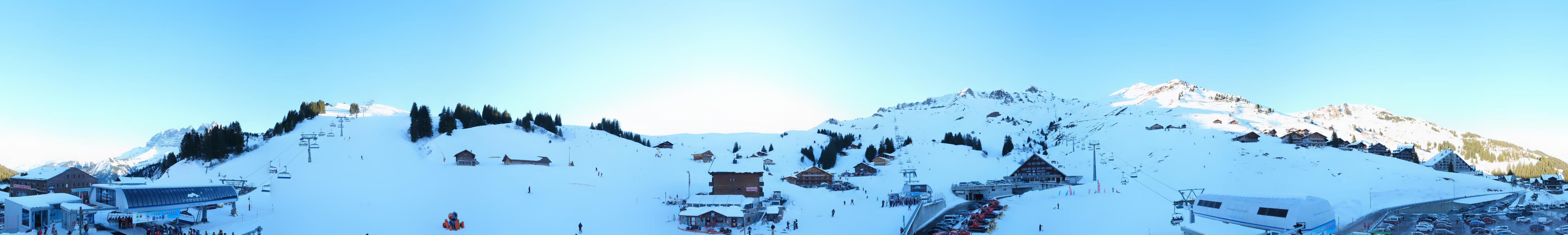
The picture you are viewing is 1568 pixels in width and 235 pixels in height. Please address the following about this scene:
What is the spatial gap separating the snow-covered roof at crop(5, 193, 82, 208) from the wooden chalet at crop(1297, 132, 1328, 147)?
103m

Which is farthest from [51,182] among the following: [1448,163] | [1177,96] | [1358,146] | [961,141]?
[1177,96]

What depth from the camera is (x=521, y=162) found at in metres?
66.4

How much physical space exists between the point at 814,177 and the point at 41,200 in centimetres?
5233

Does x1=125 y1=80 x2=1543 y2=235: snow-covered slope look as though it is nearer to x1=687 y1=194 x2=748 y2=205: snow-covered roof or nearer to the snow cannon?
the snow cannon

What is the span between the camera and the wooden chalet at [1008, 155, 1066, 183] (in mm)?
72688

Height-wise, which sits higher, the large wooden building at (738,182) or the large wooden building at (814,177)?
the large wooden building at (738,182)

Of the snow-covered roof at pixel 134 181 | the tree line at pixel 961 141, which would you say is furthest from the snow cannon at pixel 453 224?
the tree line at pixel 961 141

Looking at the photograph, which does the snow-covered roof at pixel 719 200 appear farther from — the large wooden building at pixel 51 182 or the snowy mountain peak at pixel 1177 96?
the snowy mountain peak at pixel 1177 96

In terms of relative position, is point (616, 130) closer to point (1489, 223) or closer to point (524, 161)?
point (524, 161)

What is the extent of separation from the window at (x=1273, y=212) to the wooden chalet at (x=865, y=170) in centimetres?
4815

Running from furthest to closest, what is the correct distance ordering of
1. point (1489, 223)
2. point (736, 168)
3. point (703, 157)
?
1. point (703, 157)
2. point (736, 168)
3. point (1489, 223)

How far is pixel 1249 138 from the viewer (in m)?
81.9

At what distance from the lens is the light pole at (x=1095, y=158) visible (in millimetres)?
73750

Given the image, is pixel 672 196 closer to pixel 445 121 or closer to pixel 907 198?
pixel 907 198
